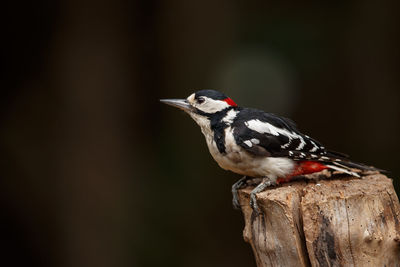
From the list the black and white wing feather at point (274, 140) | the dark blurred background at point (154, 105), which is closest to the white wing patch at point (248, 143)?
the black and white wing feather at point (274, 140)

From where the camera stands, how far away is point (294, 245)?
8.02 feet

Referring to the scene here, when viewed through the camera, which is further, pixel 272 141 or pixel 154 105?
pixel 154 105

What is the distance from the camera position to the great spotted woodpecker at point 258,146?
2971 mm

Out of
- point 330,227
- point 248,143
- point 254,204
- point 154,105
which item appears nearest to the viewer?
point 330,227

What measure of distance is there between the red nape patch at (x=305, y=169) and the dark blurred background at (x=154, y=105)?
10.2 feet

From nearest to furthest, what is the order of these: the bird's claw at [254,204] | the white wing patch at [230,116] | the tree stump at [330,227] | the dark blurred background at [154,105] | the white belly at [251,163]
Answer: the tree stump at [330,227]
the bird's claw at [254,204]
the white belly at [251,163]
the white wing patch at [230,116]
the dark blurred background at [154,105]

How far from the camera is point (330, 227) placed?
93.9 inches

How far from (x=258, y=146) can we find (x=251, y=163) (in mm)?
116

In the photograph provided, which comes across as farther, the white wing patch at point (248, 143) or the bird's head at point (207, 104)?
the bird's head at point (207, 104)

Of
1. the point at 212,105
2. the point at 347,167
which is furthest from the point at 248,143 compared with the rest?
the point at 347,167

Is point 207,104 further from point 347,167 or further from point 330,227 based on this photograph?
point 330,227

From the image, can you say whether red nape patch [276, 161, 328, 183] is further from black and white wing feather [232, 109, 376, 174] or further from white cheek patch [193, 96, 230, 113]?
white cheek patch [193, 96, 230, 113]

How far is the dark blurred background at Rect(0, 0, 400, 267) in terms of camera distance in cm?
604

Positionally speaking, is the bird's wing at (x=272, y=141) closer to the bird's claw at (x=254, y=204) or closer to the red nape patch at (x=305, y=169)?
the red nape patch at (x=305, y=169)
